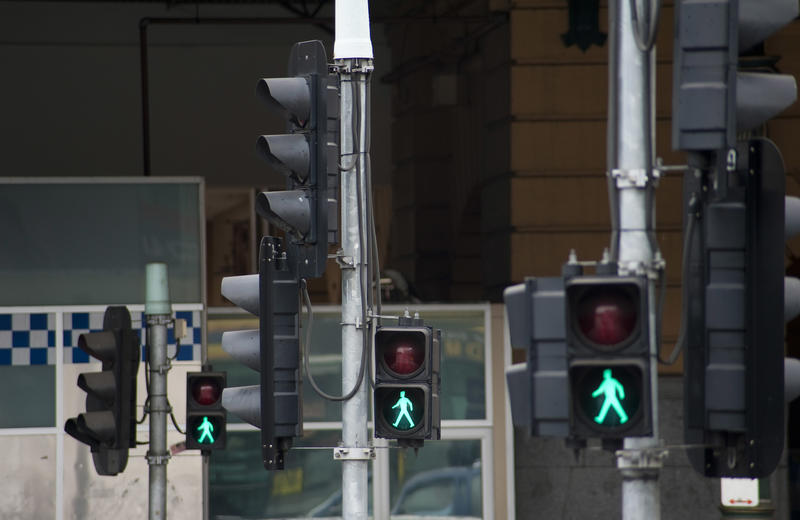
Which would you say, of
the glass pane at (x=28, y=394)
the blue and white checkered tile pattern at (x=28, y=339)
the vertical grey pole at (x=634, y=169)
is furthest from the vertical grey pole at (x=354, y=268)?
the glass pane at (x=28, y=394)

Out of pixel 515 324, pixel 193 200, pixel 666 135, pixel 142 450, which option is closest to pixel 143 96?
pixel 193 200

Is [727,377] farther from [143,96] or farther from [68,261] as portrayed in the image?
[143,96]

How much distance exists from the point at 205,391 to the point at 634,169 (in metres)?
8.76

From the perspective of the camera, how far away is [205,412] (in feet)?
45.8

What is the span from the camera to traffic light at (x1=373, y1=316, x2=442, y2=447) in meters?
7.91

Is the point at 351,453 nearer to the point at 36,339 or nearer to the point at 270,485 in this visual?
the point at 36,339

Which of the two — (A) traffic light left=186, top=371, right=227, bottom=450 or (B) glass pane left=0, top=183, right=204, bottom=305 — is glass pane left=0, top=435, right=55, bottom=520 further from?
(A) traffic light left=186, top=371, right=227, bottom=450

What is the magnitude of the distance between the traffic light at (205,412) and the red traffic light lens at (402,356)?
619cm

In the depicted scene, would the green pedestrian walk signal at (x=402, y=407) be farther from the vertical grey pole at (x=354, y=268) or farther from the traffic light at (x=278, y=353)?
the traffic light at (x=278, y=353)

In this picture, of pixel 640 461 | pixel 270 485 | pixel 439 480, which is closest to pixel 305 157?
pixel 640 461

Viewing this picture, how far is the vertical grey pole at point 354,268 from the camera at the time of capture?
7.80m

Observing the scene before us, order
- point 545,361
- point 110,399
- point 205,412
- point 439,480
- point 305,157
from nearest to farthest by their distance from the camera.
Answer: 1. point 545,361
2. point 305,157
3. point 110,399
4. point 205,412
5. point 439,480

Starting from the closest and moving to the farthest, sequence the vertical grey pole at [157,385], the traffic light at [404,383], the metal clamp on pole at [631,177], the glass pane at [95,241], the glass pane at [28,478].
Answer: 1. the metal clamp on pole at [631,177]
2. the traffic light at [404,383]
3. the vertical grey pole at [157,385]
4. the glass pane at [28,478]
5. the glass pane at [95,241]

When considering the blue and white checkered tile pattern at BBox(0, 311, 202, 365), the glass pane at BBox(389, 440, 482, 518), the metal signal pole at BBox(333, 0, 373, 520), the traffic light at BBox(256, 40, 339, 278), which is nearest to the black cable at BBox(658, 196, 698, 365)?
the traffic light at BBox(256, 40, 339, 278)
